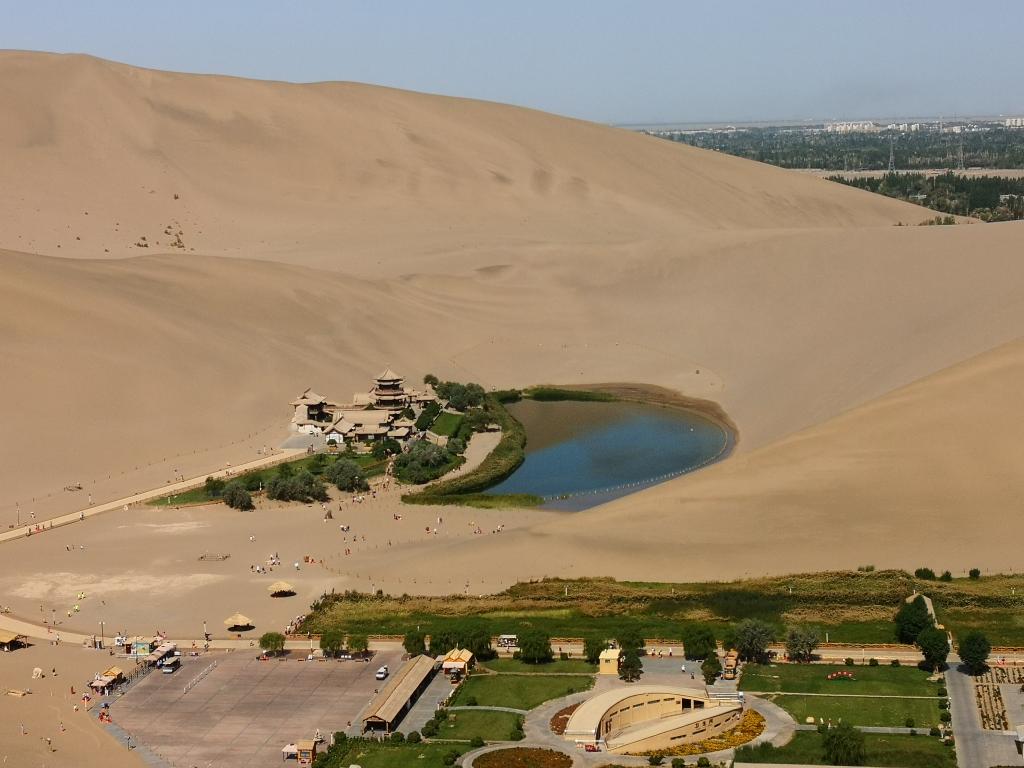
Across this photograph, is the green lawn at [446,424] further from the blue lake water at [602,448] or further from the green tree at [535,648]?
the green tree at [535,648]

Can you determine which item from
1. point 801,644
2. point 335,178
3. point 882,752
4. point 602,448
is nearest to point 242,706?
point 801,644

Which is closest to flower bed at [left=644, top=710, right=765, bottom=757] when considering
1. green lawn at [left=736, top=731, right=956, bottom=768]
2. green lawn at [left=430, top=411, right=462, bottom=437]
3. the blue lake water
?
green lawn at [left=736, top=731, right=956, bottom=768]

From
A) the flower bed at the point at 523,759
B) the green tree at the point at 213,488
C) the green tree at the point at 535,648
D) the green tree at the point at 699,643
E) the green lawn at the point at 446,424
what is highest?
the green lawn at the point at 446,424

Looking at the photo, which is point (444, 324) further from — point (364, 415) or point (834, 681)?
point (834, 681)

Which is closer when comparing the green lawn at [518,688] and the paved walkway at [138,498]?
the green lawn at [518,688]

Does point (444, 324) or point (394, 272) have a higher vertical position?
point (394, 272)

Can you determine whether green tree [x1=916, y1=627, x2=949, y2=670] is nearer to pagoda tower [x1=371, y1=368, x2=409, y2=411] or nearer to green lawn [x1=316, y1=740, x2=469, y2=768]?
green lawn [x1=316, y1=740, x2=469, y2=768]

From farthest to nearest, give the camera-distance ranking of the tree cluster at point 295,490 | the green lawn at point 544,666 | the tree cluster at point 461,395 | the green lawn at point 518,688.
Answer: the tree cluster at point 461,395 < the tree cluster at point 295,490 < the green lawn at point 544,666 < the green lawn at point 518,688

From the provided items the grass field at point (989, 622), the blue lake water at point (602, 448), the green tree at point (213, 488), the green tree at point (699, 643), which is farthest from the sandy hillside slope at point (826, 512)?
the green tree at point (213, 488)
